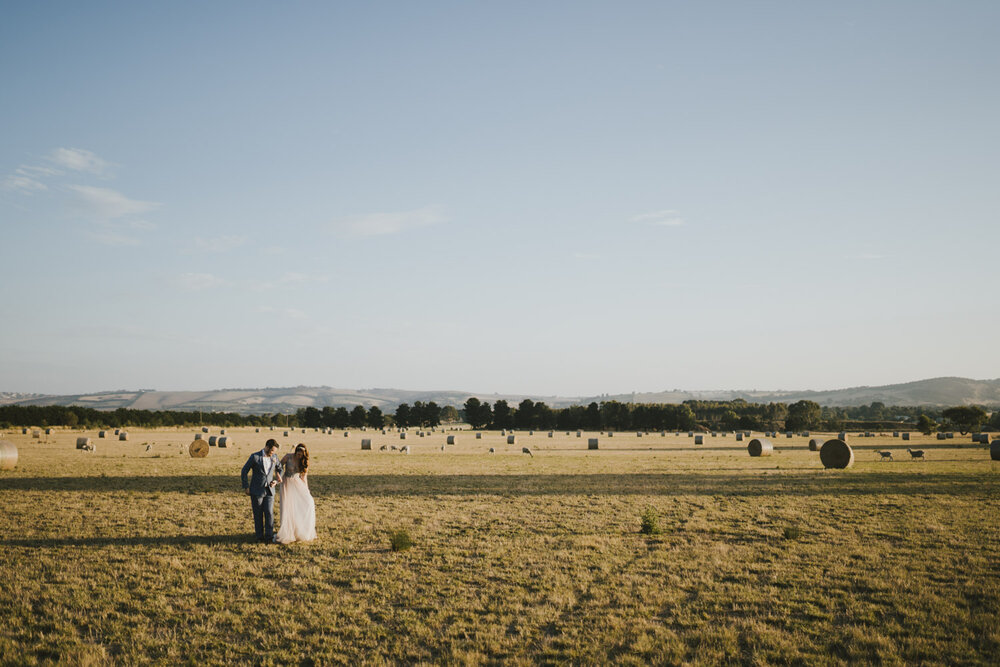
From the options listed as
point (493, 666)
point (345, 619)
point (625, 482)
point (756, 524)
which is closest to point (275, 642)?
point (345, 619)

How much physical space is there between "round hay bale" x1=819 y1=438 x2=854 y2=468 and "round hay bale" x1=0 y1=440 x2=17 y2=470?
139 ft

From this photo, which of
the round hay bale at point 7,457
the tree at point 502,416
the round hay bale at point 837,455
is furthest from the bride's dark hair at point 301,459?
the tree at point 502,416

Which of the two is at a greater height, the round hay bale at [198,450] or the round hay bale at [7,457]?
the round hay bale at [7,457]

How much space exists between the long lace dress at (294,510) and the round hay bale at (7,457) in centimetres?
2358

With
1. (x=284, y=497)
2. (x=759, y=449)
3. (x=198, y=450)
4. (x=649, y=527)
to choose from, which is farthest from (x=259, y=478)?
(x=759, y=449)

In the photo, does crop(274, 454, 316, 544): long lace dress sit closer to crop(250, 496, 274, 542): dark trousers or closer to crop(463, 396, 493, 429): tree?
crop(250, 496, 274, 542): dark trousers

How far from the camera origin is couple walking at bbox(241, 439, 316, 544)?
1345cm

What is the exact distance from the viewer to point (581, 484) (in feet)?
82.4

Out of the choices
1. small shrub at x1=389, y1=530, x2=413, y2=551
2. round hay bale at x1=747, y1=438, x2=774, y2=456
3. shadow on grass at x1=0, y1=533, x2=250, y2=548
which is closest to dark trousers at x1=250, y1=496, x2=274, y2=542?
shadow on grass at x1=0, y1=533, x2=250, y2=548

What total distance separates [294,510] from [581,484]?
14414mm

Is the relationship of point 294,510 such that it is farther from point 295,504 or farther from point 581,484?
point 581,484

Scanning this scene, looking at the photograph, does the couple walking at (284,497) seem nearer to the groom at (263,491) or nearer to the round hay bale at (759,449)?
the groom at (263,491)

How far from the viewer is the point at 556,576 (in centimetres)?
1079

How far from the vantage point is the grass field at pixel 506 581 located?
764 centimetres
